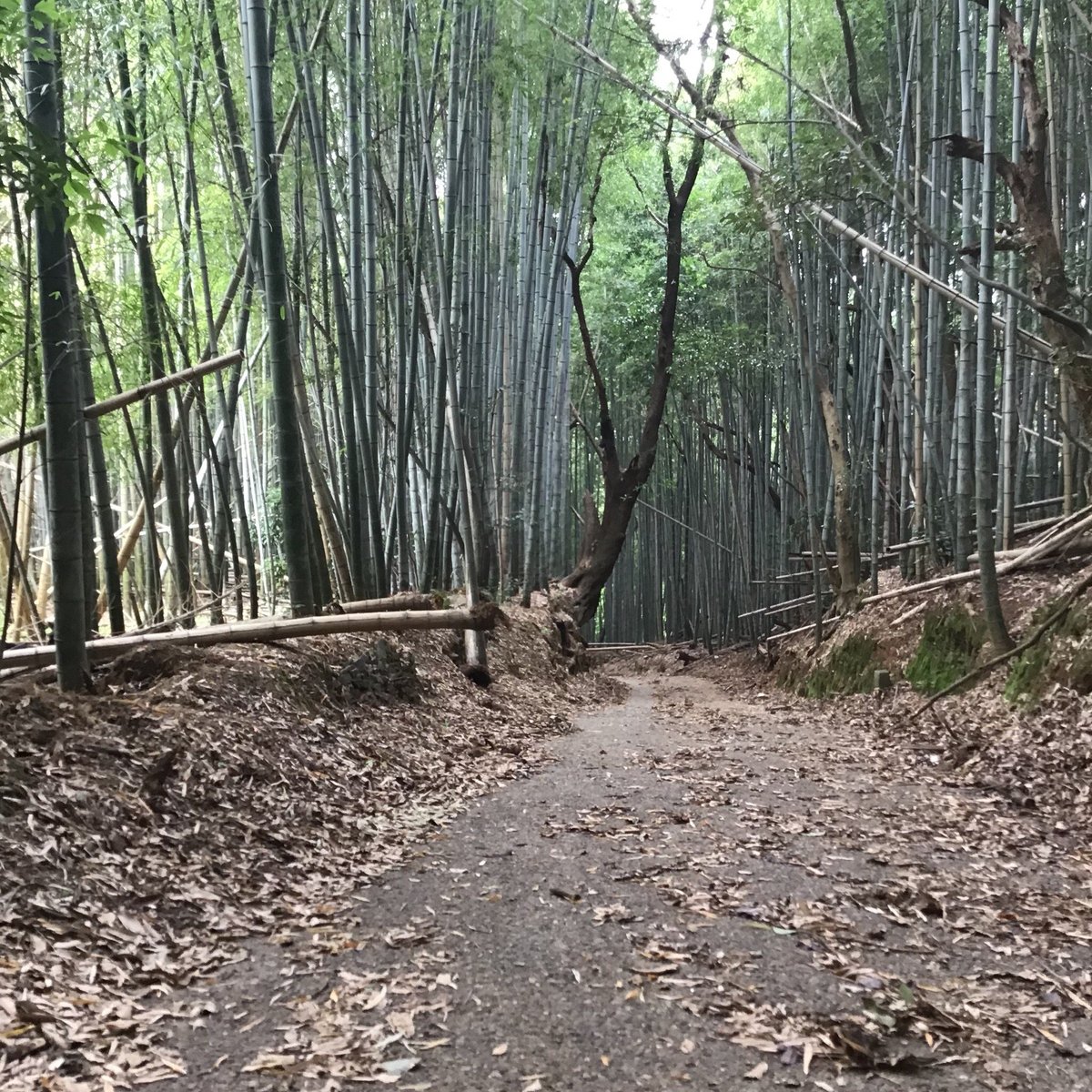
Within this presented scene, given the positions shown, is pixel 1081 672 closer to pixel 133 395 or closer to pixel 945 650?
pixel 945 650

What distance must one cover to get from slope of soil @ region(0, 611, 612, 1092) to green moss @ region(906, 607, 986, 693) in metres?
2.16

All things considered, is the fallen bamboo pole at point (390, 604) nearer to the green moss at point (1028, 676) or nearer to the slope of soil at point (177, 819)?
the slope of soil at point (177, 819)

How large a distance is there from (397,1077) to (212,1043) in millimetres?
320

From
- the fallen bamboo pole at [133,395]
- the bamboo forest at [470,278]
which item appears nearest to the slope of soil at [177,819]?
the bamboo forest at [470,278]

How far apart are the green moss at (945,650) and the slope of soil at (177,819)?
216cm

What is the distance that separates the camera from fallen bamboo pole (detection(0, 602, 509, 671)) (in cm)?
279

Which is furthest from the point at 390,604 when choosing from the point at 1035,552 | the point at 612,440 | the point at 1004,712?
the point at 612,440

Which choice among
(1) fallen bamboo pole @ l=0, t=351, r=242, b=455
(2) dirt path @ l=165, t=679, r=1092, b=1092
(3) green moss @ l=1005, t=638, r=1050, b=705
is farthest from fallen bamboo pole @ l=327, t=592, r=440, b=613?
(3) green moss @ l=1005, t=638, r=1050, b=705

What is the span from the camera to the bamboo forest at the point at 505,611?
5.03 ft

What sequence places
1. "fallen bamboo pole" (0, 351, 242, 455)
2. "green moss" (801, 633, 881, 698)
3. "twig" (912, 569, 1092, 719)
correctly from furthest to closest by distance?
1. "green moss" (801, 633, 881, 698)
2. "twig" (912, 569, 1092, 719)
3. "fallen bamboo pole" (0, 351, 242, 455)

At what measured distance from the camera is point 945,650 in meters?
4.66

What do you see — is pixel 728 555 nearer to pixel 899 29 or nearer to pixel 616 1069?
pixel 899 29

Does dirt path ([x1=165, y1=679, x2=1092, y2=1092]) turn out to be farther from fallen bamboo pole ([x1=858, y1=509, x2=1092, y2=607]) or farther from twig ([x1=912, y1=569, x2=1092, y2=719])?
fallen bamboo pole ([x1=858, y1=509, x2=1092, y2=607])

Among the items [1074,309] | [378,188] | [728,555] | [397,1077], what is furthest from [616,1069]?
[728,555]
